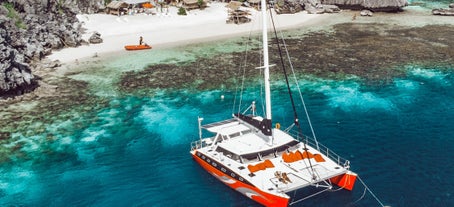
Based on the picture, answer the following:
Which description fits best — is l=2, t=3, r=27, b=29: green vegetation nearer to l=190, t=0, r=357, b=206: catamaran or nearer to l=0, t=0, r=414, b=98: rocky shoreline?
l=0, t=0, r=414, b=98: rocky shoreline

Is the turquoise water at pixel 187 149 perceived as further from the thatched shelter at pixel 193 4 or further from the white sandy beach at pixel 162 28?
the thatched shelter at pixel 193 4

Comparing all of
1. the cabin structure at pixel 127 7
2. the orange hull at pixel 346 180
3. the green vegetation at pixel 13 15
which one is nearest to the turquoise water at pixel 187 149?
the orange hull at pixel 346 180

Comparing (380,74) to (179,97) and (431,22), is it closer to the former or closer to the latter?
(179,97)

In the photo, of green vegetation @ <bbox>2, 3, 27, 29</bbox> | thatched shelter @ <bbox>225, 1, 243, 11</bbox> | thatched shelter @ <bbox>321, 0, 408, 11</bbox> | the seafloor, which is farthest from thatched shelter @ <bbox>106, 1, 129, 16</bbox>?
thatched shelter @ <bbox>321, 0, 408, 11</bbox>

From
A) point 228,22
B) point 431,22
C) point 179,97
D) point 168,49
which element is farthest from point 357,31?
point 179,97

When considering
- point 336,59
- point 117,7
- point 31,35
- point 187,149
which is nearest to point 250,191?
point 187,149

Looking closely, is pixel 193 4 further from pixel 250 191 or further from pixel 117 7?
pixel 250 191

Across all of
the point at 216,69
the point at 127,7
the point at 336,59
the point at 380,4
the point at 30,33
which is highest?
the point at 127,7
